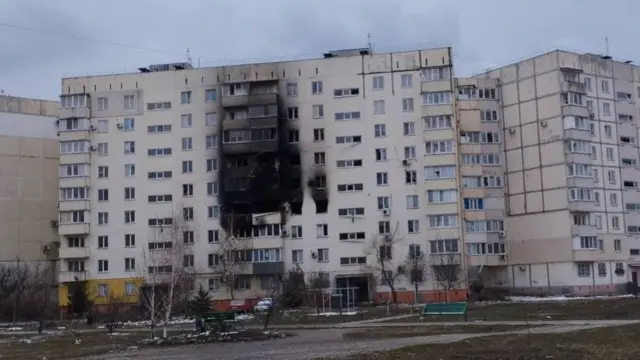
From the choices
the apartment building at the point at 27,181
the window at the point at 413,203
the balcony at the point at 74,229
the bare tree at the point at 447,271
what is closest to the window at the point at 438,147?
the window at the point at 413,203

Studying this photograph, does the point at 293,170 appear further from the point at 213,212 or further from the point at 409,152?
the point at 409,152

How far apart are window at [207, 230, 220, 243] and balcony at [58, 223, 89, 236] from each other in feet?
48.5

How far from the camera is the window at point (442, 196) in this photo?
292ft

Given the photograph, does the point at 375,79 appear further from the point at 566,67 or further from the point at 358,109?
the point at 566,67

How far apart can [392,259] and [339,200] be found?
904 centimetres

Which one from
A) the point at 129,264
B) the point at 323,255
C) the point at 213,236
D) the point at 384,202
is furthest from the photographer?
the point at 129,264

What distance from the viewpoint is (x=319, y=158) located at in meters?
92.1

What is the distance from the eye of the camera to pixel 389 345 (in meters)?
27.5

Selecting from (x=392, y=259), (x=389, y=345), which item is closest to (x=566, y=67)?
(x=392, y=259)

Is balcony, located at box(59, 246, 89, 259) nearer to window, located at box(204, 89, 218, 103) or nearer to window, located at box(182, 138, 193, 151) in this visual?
window, located at box(182, 138, 193, 151)

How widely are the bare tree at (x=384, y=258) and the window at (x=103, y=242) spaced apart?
31.0 metres

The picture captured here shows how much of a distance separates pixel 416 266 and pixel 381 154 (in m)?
13.7

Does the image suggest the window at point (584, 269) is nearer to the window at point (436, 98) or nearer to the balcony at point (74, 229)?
the window at point (436, 98)

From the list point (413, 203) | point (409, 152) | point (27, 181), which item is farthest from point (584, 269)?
point (27, 181)
